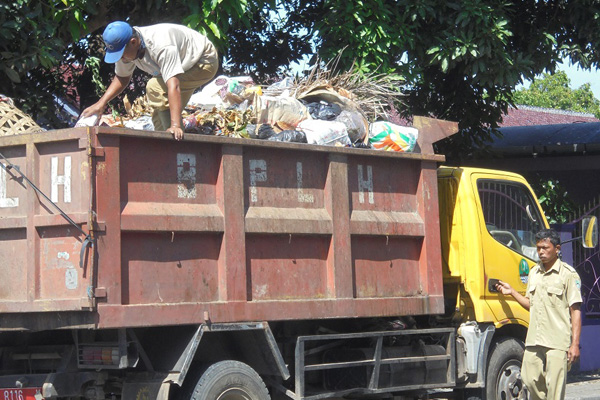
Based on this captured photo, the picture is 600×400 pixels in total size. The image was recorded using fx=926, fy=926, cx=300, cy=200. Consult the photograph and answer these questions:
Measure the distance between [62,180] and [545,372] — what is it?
384 centimetres

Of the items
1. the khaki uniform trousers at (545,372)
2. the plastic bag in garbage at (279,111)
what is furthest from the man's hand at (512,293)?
the plastic bag in garbage at (279,111)

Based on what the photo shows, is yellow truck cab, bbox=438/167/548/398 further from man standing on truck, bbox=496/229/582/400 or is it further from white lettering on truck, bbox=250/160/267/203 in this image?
white lettering on truck, bbox=250/160/267/203

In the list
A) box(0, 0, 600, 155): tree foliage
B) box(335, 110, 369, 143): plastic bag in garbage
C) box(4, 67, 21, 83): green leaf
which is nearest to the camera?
box(335, 110, 369, 143): plastic bag in garbage

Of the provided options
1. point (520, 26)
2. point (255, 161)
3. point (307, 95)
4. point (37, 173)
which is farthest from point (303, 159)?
point (520, 26)

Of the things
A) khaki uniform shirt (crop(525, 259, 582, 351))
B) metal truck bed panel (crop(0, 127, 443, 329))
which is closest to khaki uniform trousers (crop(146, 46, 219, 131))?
metal truck bed panel (crop(0, 127, 443, 329))

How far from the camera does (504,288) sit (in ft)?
24.8

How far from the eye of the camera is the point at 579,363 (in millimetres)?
12281

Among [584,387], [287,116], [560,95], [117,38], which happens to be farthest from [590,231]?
[560,95]

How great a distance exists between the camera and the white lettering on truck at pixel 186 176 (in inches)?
227

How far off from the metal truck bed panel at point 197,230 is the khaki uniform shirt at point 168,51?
25.5 inches

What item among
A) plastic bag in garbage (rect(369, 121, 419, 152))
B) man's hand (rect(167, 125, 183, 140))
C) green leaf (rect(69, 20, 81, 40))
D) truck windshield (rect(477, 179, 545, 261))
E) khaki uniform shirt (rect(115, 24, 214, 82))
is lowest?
truck windshield (rect(477, 179, 545, 261))

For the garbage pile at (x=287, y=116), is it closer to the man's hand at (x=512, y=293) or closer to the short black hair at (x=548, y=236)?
the short black hair at (x=548, y=236)

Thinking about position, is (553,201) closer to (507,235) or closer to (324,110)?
(507,235)

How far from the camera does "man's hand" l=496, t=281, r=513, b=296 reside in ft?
24.6
